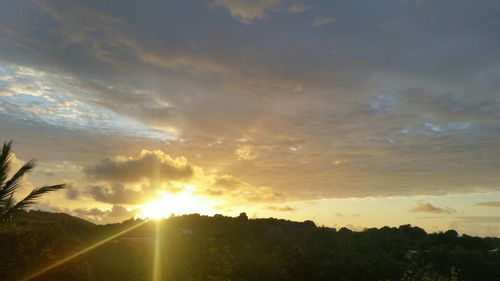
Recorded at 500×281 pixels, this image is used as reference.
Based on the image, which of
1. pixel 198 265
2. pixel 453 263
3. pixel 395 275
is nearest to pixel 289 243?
pixel 395 275

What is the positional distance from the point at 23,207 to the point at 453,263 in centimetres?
5737

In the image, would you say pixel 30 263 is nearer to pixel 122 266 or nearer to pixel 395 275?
pixel 122 266

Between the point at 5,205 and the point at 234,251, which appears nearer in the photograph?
the point at 5,205

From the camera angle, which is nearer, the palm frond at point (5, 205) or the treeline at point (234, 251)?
the palm frond at point (5, 205)

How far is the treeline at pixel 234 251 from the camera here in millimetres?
19531

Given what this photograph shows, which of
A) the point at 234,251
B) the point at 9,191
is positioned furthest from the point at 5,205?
the point at 234,251

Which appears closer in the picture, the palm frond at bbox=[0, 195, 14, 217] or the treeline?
the palm frond at bbox=[0, 195, 14, 217]

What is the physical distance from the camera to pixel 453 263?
208ft

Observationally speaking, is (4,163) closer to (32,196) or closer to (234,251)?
(32,196)

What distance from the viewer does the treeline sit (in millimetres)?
19531

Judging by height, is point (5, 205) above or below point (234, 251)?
above

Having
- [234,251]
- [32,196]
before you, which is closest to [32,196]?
[32,196]

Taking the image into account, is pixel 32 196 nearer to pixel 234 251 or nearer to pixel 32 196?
pixel 32 196

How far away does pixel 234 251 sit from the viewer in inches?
1873
